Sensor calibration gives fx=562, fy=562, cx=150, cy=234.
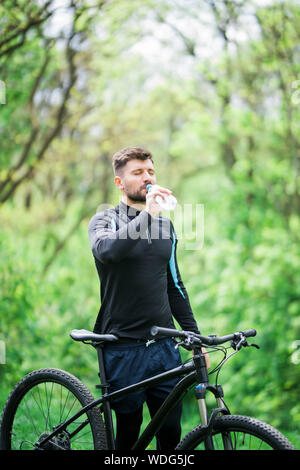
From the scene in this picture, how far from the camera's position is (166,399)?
2.36 meters

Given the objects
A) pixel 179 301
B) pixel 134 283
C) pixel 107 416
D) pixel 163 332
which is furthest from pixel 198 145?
pixel 163 332

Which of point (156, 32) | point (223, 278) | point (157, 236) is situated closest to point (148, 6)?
point (156, 32)

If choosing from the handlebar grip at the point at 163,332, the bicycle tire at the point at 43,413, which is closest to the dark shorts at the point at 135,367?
the bicycle tire at the point at 43,413

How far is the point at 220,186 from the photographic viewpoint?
1127 cm

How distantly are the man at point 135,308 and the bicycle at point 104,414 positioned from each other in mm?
75

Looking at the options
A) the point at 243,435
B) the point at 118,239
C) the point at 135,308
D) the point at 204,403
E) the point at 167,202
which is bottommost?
the point at 243,435

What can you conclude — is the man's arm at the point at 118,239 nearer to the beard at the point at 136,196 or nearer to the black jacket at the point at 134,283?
the black jacket at the point at 134,283

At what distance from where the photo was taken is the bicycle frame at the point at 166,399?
2.24 metres

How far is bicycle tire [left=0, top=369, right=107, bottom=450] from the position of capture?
8.38ft

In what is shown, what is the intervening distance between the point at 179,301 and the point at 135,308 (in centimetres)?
35

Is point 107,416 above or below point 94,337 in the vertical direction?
below

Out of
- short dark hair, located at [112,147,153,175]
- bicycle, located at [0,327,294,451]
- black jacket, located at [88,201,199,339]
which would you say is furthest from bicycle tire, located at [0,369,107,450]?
short dark hair, located at [112,147,153,175]

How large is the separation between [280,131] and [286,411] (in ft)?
14.5

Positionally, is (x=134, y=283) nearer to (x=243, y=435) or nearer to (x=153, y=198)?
(x=153, y=198)
